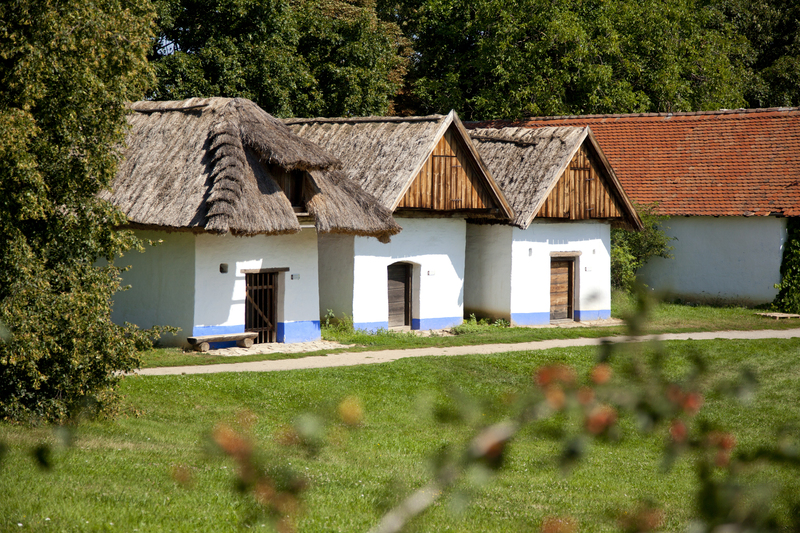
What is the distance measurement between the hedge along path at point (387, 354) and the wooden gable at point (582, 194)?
4.20 m

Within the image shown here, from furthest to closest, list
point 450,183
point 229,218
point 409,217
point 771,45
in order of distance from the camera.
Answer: point 771,45 → point 450,183 → point 409,217 → point 229,218

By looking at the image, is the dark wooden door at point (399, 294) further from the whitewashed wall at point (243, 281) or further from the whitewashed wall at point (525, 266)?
the whitewashed wall at point (243, 281)

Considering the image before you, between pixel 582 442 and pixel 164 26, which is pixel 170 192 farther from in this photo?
pixel 582 442

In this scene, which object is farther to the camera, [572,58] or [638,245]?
[572,58]

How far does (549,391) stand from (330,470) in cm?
731

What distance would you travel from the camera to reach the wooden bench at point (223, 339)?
1705 cm

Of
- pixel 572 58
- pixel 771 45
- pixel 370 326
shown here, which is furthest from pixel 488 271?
pixel 771 45

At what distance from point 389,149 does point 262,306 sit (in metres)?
4.94

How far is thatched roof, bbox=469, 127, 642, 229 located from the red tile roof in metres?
3.55

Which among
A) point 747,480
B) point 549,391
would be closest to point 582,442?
point 549,391

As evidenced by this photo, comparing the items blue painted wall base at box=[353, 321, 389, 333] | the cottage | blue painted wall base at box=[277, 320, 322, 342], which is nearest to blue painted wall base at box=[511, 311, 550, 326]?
blue painted wall base at box=[353, 321, 389, 333]

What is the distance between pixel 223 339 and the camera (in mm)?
17312

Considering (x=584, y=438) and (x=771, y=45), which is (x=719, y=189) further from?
(x=584, y=438)

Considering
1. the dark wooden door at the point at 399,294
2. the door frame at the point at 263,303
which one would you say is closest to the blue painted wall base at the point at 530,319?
the dark wooden door at the point at 399,294
